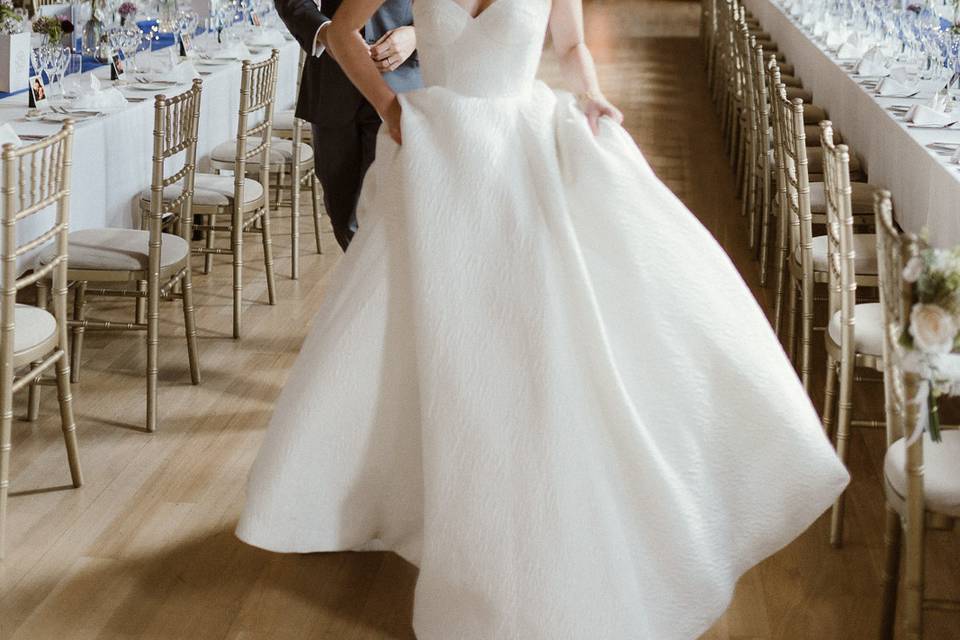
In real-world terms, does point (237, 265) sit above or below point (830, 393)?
below

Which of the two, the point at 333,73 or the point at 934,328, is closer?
the point at 934,328

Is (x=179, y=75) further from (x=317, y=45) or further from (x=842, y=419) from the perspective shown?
(x=842, y=419)

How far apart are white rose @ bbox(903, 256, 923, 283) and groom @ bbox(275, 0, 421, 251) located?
1.92m

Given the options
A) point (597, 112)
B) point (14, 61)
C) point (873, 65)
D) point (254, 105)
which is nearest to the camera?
point (597, 112)

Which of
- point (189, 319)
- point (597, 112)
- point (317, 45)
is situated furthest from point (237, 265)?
point (597, 112)

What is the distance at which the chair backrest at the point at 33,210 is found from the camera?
9.68 ft

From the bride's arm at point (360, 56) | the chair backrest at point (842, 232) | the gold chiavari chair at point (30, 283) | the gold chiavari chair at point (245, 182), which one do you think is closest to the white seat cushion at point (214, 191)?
the gold chiavari chair at point (245, 182)

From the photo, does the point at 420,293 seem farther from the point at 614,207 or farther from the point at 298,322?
the point at 298,322

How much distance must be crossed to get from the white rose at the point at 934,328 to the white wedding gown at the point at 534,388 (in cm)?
66

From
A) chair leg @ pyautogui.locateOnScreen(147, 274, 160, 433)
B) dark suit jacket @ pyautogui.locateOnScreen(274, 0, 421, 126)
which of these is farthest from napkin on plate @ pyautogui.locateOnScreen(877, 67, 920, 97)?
chair leg @ pyautogui.locateOnScreen(147, 274, 160, 433)

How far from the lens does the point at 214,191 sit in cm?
485

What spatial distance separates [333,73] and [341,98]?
0.08 meters

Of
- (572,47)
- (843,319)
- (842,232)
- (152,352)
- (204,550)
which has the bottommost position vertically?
(204,550)

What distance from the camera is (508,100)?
2869 mm
